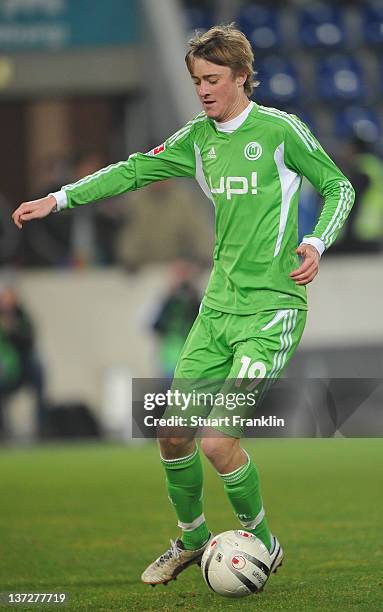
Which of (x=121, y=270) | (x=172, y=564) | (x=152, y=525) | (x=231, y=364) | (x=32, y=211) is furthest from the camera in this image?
(x=121, y=270)

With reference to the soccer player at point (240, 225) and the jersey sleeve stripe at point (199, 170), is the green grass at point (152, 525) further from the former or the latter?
the jersey sleeve stripe at point (199, 170)

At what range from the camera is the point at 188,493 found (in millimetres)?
5645

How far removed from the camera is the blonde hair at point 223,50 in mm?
5352

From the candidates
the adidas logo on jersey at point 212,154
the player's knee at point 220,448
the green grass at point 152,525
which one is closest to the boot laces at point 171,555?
the green grass at point 152,525

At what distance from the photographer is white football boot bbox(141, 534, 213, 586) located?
225 inches

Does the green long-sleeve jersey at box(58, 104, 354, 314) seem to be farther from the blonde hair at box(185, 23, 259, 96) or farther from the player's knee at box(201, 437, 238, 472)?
the player's knee at box(201, 437, 238, 472)

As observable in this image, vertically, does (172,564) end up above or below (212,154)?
below

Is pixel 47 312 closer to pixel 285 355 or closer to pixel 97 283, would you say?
pixel 97 283

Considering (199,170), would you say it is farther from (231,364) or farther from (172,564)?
(172,564)

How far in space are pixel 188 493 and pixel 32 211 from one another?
1300mm

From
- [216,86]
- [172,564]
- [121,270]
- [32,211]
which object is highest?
[216,86]

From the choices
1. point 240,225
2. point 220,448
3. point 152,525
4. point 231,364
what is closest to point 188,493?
point 220,448

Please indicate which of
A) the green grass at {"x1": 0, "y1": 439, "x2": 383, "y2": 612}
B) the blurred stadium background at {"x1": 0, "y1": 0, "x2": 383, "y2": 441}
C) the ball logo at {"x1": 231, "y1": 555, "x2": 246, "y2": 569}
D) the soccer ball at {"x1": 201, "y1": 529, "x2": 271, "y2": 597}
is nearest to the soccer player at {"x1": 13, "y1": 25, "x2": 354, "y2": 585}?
the soccer ball at {"x1": 201, "y1": 529, "x2": 271, "y2": 597}

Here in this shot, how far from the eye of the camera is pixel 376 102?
55.1 ft
